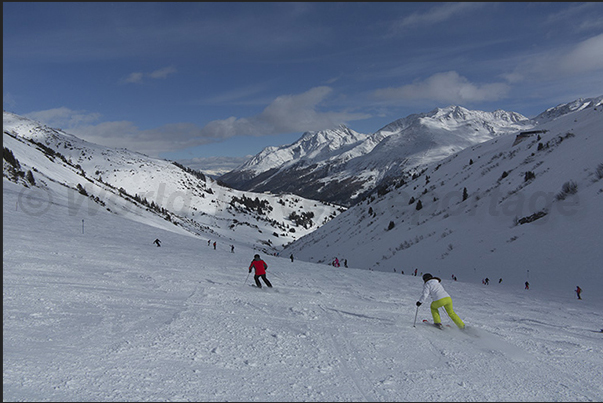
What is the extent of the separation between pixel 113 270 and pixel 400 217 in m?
37.2

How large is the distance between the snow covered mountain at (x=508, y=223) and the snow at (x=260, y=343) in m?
8.39

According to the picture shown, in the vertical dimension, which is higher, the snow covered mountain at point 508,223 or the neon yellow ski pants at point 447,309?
the snow covered mountain at point 508,223

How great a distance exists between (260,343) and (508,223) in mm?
27326

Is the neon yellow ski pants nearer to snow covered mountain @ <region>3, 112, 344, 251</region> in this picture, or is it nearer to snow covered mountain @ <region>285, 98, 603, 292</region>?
snow covered mountain @ <region>285, 98, 603, 292</region>

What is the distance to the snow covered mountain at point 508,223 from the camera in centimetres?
2062

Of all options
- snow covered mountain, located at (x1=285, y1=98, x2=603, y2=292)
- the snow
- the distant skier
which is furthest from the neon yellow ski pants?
snow covered mountain, located at (x1=285, y1=98, x2=603, y2=292)

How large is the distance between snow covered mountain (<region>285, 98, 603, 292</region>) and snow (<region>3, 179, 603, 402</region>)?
8.39 metres

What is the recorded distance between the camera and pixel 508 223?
88.5 ft

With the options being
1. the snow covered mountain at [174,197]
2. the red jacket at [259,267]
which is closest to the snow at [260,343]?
the red jacket at [259,267]

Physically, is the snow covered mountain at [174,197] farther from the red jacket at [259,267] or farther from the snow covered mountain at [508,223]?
the red jacket at [259,267]

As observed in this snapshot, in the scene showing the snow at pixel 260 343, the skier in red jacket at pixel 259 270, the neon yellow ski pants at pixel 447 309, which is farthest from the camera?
the skier in red jacket at pixel 259 270

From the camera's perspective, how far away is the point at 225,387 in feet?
16.3

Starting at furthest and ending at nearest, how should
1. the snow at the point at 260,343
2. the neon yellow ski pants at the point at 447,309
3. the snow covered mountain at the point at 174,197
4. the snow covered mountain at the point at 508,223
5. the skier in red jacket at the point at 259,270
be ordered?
the snow covered mountain at the point at 174,197, the snow covered mountain at the point at 508,223, the skier in red jacket at the point at 259,270, the neon yellow ski pants at the point at 447,309, the snow at the point at 260,343

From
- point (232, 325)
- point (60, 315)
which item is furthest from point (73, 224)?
point (232, 325)
